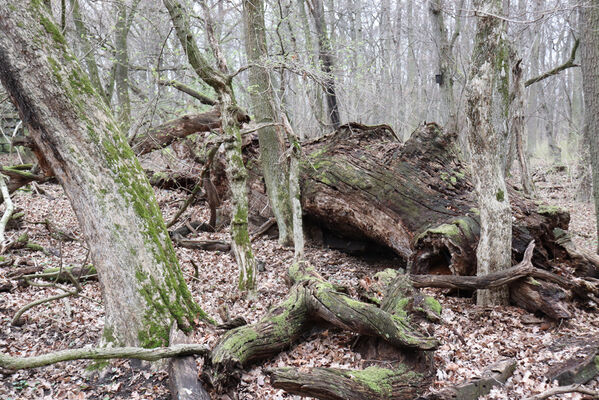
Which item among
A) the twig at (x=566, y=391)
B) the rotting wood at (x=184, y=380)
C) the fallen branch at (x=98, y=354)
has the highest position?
the fallen branch at (x=98, y=354)

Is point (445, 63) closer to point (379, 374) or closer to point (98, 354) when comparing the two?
point (379, 374)

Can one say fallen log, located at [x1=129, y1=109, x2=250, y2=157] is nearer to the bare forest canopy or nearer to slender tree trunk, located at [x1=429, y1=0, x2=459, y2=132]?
the bare forest canopy

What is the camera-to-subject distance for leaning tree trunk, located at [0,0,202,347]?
4137 mm

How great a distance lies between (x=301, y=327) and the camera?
505 cm

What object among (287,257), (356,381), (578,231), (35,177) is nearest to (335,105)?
(287,257)

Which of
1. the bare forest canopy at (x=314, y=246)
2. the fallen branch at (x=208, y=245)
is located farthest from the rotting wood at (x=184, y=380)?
the fallen branch at (x=208, y=245)

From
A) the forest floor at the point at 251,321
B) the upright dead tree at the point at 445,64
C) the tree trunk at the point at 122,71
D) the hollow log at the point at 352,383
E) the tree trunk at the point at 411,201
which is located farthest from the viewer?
the tree trunk at the point at 122,71

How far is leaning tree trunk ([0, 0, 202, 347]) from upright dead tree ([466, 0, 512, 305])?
412 cm

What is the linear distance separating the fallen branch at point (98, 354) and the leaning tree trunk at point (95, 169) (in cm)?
57

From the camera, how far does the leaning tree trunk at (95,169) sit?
4.14m

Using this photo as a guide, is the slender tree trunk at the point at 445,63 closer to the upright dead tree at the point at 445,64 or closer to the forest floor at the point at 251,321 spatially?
the upright dead tree at the point at 445,64

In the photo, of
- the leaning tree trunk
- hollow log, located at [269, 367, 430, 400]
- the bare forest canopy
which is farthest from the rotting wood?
hollow log, located at [269, 367, 430, 400]

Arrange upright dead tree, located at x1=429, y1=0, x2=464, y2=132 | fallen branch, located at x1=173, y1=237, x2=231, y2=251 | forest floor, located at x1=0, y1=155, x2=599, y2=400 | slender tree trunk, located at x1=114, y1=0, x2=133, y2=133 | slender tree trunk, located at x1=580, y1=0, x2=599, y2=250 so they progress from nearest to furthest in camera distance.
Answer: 1. forest floor, located at x1=0, y1=155, x2=599, y2=400
2. slender tree trunk, located at x1=580, y1=0, x2=599, y2=250
3. fallen branch, located at x1=173, y1=237, x2=231, y2=251
4. upright dead tree, located at x1=429, y1=0, x2=464, y2=132
5. slender tree trunk, located at x1=114, y1=0, x2=133, y2=133

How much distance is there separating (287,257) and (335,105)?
6.33m
